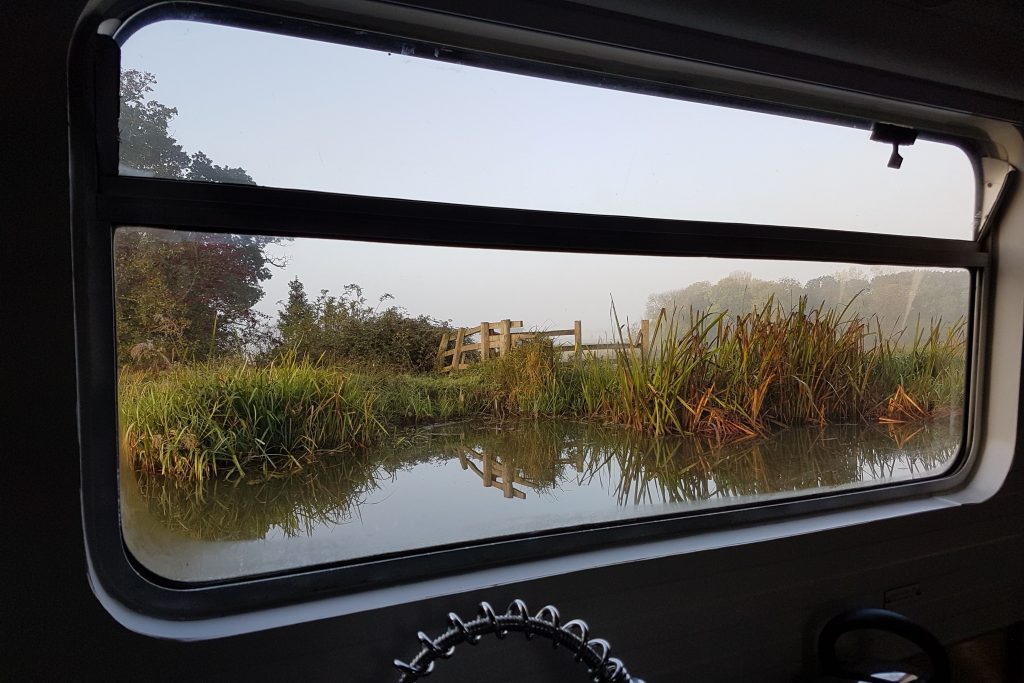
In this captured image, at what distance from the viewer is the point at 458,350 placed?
3.50 feet

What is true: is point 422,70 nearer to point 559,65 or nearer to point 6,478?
point 559,65

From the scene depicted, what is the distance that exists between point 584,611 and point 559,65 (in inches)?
40.6

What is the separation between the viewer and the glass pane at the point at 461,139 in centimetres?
86

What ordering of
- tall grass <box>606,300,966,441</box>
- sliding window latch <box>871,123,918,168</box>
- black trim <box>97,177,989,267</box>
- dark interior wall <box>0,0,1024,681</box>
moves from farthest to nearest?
1. sliding window latch <box>871,123,918,168</box>
2. tall grass <box>606,300,966,441</box>
3. black trim <box>97,177,989,267</box>
4. dark interior wall <box>0,0,1024,681</box>

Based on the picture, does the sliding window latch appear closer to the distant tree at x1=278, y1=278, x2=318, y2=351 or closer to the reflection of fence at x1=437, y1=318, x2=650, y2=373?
the reflection of fence at x1=437, y1=318, x2=650, y2=373

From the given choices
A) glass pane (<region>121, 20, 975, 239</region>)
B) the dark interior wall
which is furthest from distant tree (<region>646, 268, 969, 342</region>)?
the dark interior wall

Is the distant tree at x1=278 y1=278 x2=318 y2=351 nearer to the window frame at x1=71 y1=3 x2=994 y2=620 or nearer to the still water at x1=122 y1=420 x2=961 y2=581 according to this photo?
the window frame at x1=71 y1=3 x2=994 y2=620

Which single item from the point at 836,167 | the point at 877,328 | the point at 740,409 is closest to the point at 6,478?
the point at 740,409

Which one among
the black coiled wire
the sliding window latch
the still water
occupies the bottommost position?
the black coiled wire

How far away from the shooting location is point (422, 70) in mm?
994

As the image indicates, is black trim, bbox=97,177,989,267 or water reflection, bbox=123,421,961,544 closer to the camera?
black trim, bbox=97,177,989,267

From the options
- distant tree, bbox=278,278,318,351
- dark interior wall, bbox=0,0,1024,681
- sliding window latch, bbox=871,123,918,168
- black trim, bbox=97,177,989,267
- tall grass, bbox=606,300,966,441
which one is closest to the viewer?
dark interior wall, bbox=0,0,1024,681

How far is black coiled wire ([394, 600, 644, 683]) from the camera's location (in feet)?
2.78

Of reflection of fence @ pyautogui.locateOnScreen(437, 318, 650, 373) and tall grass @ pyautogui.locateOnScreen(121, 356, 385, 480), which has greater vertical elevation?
reflection of fence @ pyautogui.locateOnScreen(437, 318, 650, 373)
